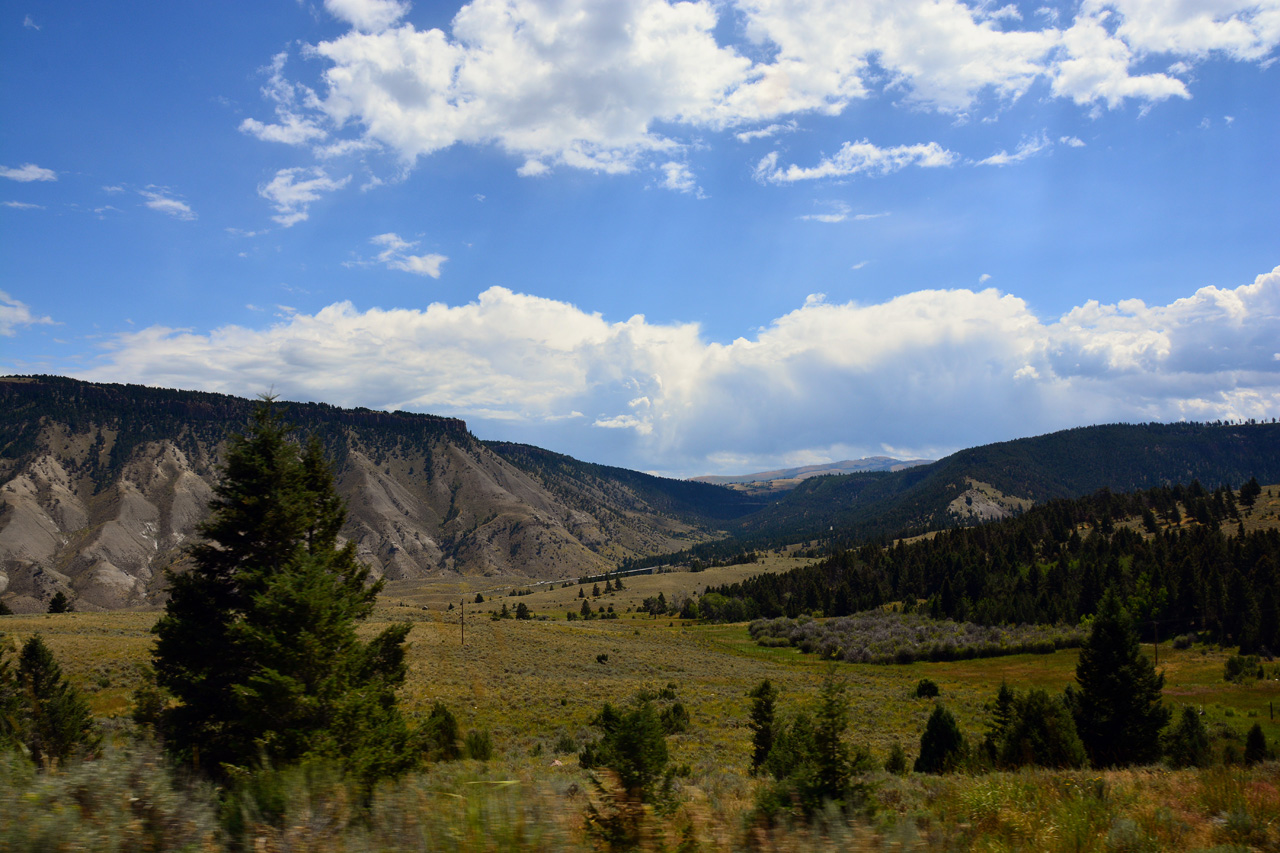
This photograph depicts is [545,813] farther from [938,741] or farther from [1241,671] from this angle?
[1241,671]

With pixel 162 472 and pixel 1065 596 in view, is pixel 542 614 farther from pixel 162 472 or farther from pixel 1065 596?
pixel 162 472

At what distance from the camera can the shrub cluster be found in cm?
7462

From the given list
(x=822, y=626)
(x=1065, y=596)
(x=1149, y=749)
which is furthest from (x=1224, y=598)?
(x=1149, y=749)

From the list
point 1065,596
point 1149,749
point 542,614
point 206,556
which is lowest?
point 542,614

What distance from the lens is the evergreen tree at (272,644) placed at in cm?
1038

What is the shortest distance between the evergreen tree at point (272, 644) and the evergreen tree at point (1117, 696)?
29.0m

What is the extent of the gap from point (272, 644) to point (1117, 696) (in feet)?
107

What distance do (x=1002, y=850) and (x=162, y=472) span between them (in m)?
233

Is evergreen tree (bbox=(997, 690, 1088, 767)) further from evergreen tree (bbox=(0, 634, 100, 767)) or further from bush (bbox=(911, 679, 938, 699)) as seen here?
bush (bbox=(911, 679, 938, 699))

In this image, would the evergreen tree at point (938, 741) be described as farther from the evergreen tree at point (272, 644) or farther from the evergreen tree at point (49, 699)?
the evergreen tree at point (49, 699)

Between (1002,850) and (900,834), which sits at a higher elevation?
(900,834)

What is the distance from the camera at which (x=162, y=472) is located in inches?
7352

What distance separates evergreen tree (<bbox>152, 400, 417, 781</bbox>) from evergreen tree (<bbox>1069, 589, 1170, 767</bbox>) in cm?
2897

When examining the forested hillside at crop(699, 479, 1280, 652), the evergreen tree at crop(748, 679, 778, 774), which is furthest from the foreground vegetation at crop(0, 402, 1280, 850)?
the forested hillside at crop(699, 479, 1280, 652)
